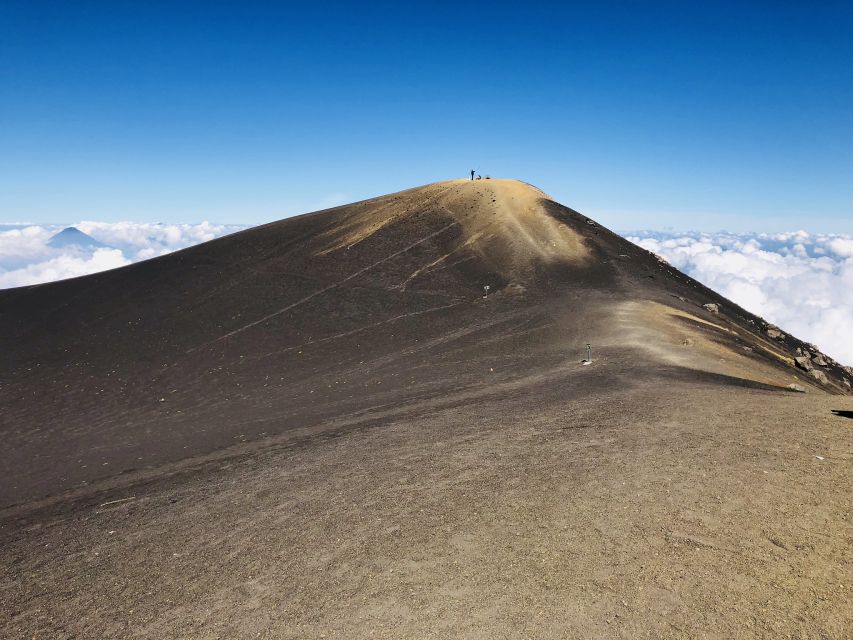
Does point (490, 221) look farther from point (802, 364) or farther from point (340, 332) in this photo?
point (802, 364)

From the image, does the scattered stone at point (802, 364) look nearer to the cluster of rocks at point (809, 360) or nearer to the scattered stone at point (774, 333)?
the cluster of rocks at point (809, 360)

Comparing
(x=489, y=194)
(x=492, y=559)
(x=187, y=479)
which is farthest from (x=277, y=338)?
(x=489, y=194)

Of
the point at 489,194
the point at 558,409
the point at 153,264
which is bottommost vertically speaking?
the point at 558,409

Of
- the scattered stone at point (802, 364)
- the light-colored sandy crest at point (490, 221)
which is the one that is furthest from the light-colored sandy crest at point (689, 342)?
the light-colored sandy crest at point (490, 221)

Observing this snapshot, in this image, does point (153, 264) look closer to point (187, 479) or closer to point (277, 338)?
point (277, 338)

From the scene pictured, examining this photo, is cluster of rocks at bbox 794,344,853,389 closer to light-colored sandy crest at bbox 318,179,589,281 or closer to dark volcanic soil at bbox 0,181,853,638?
dark volcanic soil at bbox 0,181,853,638

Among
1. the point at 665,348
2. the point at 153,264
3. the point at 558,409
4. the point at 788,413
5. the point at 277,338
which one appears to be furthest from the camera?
the point at 153,264

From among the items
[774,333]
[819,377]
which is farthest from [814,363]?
[819,377]
